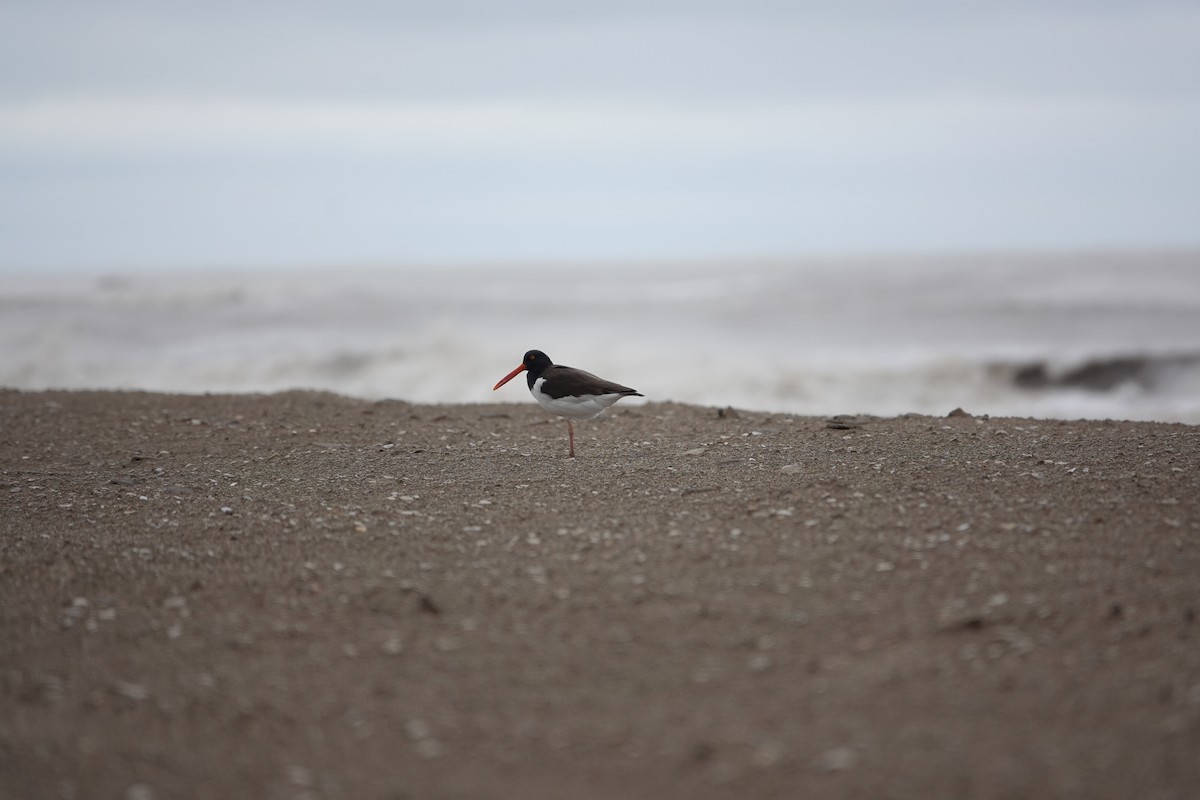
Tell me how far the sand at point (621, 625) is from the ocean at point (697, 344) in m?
12.4

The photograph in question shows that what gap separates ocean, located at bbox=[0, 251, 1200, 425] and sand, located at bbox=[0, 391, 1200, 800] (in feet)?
40.8

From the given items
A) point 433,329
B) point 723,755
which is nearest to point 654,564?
point 723,755

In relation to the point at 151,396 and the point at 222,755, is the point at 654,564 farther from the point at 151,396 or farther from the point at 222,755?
the point at 151,396

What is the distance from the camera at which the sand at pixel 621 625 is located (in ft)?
14.9

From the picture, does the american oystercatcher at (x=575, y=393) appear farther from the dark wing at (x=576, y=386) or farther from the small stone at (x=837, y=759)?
the small stone at (x=837, y=759)

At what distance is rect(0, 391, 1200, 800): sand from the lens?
455cm

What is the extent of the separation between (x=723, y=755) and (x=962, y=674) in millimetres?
1393

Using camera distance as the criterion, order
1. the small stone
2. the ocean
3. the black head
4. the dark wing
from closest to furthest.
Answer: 1. the small stone
2. the dark wing
3. the black head
4. the ocean

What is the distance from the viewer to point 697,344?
39.7m

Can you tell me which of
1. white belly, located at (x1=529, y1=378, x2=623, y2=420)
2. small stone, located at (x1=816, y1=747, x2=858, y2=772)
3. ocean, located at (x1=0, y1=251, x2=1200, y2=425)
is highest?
ocean, located at (x1=0, y1=251, x2=1200, y2=425)

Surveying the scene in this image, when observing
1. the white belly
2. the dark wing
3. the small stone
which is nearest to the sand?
the small stone

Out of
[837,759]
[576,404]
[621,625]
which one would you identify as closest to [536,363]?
[576,404]

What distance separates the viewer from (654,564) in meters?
6.93

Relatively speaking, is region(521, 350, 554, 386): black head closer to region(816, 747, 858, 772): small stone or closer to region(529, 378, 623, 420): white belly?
region(529, 378, 623, 420): white belly
